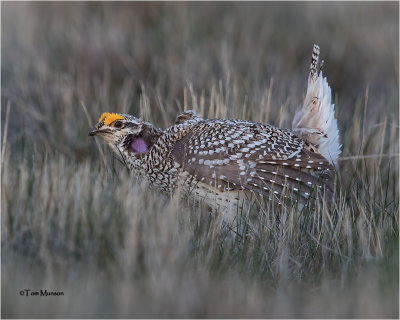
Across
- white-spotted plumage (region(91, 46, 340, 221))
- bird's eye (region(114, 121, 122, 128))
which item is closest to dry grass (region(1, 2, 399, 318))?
white-spotted plumage (region(91, 46, 340, 221))

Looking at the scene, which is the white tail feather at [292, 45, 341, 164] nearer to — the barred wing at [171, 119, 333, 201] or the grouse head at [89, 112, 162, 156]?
the barred wing at [171, 119, 333, 201]

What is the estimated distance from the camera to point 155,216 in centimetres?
354

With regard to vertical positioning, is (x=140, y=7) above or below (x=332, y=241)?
above

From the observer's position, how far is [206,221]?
13.0 feet

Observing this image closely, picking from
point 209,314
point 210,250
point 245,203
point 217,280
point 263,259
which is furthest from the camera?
point 245,203

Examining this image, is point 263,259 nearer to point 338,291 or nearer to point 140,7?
point 338,291

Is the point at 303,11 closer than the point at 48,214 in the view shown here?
No

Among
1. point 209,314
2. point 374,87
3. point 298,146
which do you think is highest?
point 374,87

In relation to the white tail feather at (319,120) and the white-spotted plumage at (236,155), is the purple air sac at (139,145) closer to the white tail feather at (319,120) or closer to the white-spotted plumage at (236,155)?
the white-spotted plumage at (236,155)

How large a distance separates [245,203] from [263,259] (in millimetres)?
823

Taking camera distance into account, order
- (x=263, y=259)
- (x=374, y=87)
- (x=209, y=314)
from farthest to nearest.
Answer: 1. (x=374, y=87)
2. (x=263, y=259)
3. (x=209, y=314)

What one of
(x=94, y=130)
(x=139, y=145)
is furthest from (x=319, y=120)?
(x=94, y=130)

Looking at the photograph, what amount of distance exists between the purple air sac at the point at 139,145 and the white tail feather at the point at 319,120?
1214 millimetres

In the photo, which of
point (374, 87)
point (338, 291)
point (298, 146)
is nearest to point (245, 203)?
point (298, 146)
